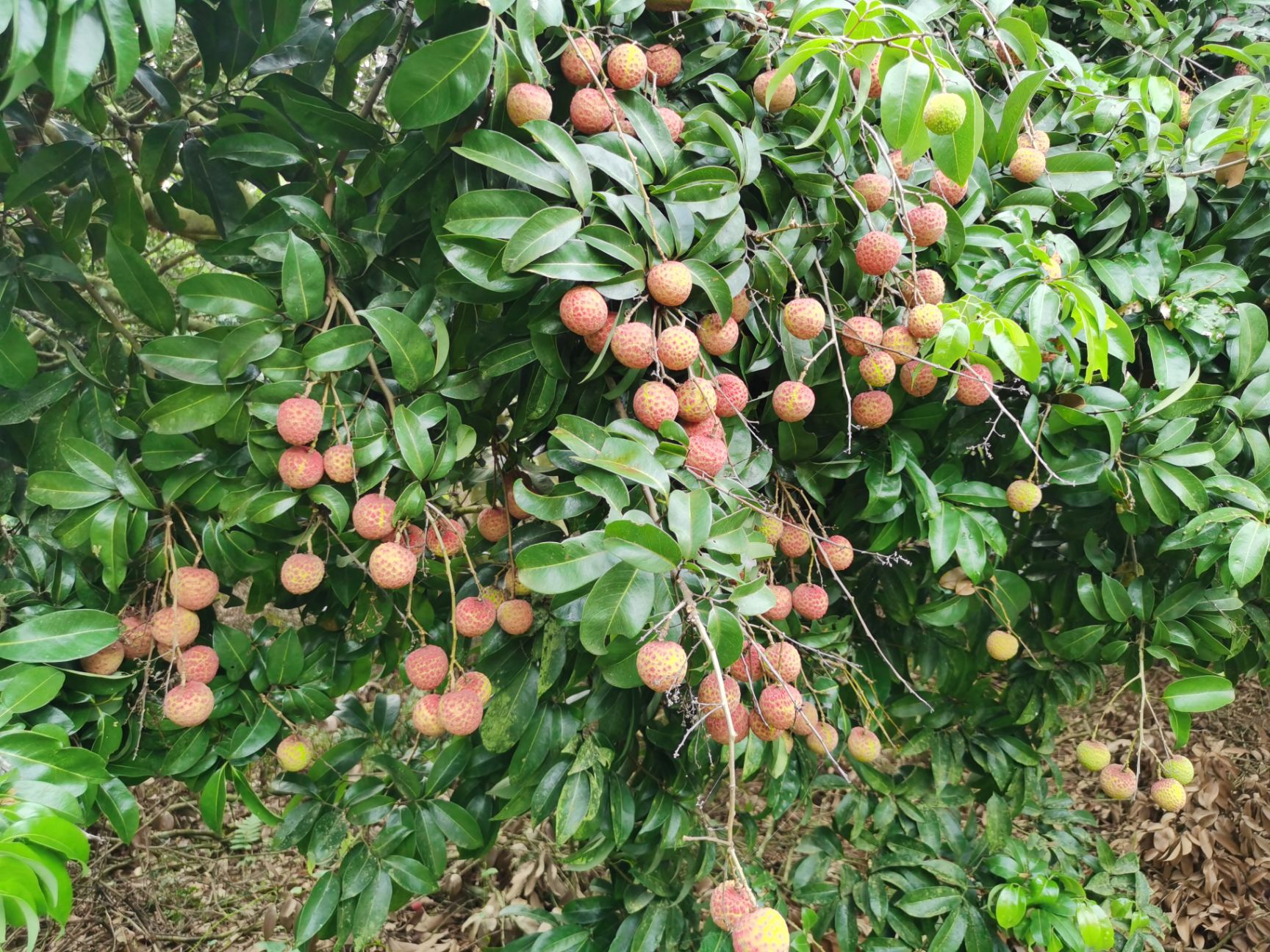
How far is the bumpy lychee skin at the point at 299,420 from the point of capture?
935 mm

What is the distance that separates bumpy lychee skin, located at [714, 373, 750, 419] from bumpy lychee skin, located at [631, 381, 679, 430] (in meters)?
0.10

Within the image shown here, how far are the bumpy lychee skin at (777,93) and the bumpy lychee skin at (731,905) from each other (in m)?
0.90

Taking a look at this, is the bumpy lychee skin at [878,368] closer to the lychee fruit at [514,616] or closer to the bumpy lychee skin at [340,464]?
the lychee fruit at [514,616]

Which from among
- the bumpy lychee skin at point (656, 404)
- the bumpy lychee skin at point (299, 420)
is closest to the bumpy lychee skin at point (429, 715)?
the bumpy lychee skin at point (299, 420)

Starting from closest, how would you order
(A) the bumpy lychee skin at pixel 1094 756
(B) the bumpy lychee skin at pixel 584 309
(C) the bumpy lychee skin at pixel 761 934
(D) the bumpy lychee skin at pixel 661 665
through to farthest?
1. (C) the bumpy lychee skin at pixel 761 934
2. (D) the bumpy lychee skin at pixel 661 665
3. (B) the bumpy lychee skin at pixel 584 309
4. (A) the bumpy lychee skin at pixel 1094 756

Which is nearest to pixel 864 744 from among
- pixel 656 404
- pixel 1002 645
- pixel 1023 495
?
pixel 1002 645

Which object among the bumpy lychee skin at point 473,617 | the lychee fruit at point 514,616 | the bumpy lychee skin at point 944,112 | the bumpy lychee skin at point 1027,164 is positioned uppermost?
the bumpy lychee skin at point 944,112

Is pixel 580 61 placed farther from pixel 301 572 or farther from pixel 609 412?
pixel 301 572

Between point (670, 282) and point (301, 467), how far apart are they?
489 millimetres

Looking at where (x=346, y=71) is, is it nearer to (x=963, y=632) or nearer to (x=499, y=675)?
(x=499, y=675)

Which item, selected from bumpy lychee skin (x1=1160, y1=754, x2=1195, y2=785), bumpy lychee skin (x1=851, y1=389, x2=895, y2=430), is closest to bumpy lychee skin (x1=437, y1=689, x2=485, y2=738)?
bumpy lychee skin (x1=851, y1=389, x2=895, y2=430)

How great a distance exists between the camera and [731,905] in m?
0.69

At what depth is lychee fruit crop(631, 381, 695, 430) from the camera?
836mm

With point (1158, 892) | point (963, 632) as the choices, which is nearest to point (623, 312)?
point (963, 632)
